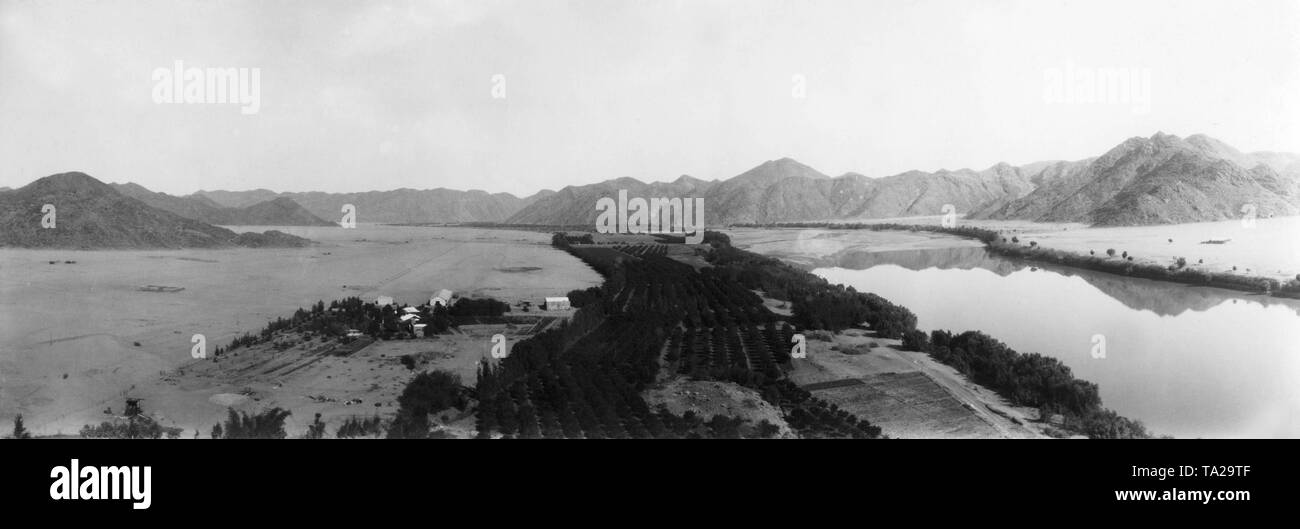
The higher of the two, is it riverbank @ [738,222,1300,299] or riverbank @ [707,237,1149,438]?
riverbank @ [738,222,1300,299]

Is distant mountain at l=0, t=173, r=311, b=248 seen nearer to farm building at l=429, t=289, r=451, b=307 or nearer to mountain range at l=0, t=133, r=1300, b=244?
mountain range at l=0, t=133, r=1300, b=244

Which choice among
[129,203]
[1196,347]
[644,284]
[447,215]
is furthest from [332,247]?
[447,215]

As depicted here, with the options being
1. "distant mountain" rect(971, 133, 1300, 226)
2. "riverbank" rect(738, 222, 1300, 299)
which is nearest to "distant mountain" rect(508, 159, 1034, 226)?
"distant mountain" rect(971, 133, 1300, 226)

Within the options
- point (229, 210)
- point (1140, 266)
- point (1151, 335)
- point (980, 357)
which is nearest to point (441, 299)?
point (980, 357)

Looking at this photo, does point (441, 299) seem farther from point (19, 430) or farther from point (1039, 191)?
point (1039, 191)

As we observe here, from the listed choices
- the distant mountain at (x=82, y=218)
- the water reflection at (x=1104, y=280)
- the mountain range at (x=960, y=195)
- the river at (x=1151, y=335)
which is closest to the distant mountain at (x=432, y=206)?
the mountain range at (x=960, y=195)

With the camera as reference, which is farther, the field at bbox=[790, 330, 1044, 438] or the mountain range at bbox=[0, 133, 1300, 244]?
the mountain range at bbox=[0, 133, 1300, 244]

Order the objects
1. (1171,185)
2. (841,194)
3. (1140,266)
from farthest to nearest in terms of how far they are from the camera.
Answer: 1. (841,194)
2. (1171,185)
3. (1140,266)
